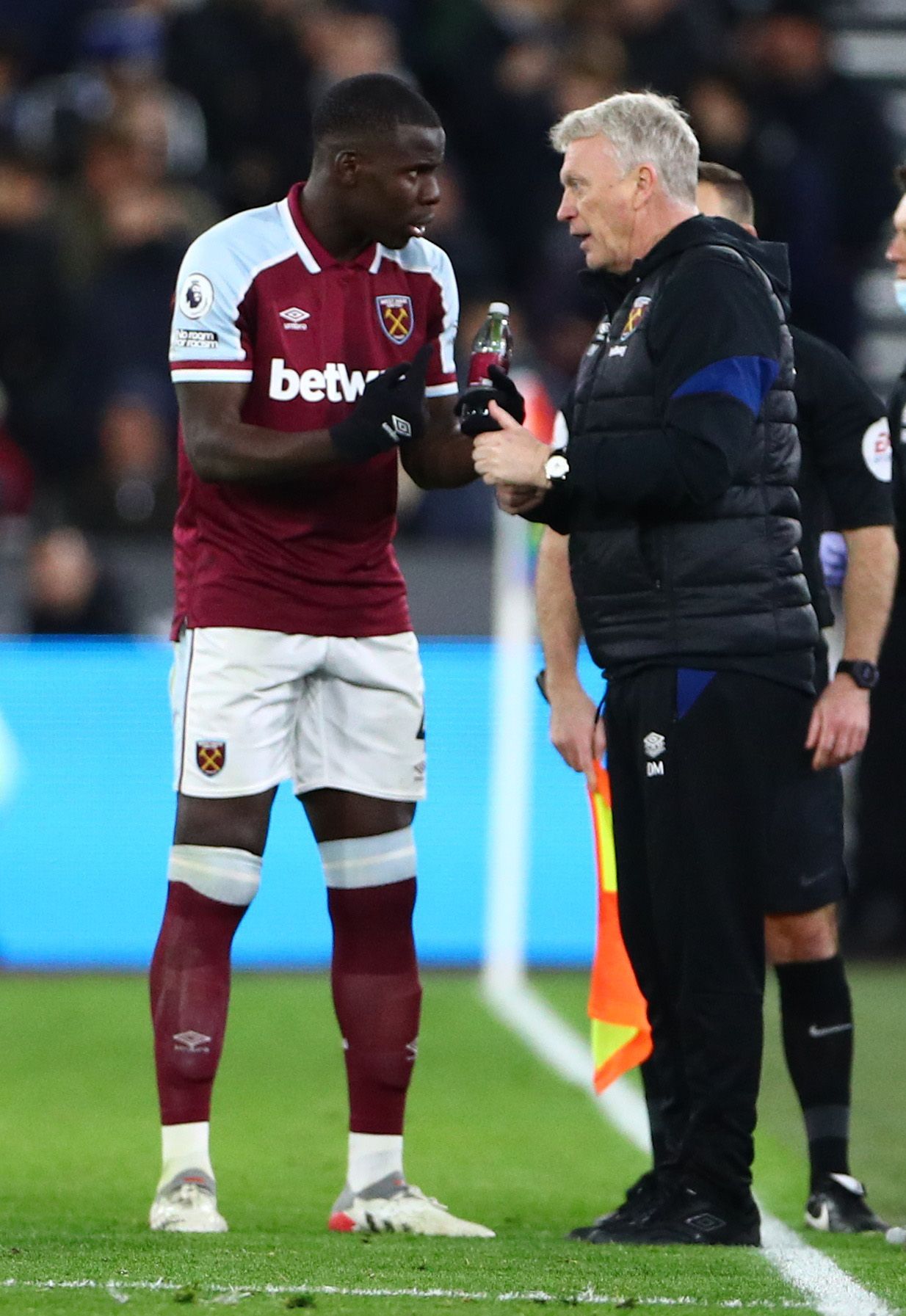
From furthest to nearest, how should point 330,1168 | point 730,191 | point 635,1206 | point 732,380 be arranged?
point 330,1168 < point 730,191 < point 635,1206 < point 732,380

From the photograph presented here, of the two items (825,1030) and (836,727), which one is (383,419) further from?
(825,1030)

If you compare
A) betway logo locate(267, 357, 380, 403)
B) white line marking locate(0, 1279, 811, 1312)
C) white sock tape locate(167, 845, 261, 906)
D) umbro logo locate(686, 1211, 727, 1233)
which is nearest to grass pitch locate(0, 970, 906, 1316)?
white line marking locate(0, 1279, 811, 1312)

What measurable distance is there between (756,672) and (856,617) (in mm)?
567

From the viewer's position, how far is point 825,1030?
512 centimetres

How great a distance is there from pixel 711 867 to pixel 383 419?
104 centimetres

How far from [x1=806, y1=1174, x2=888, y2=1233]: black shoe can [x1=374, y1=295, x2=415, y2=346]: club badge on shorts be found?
1.92 m

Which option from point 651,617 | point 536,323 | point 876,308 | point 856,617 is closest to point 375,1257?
point 651,617

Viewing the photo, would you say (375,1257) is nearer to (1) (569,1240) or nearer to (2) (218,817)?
(1) (569,1240)

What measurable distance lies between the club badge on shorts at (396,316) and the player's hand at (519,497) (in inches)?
18.8

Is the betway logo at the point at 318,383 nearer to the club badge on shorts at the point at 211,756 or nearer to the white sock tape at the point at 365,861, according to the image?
the club badge on shorts at the point at 211,756

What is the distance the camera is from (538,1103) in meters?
6.89

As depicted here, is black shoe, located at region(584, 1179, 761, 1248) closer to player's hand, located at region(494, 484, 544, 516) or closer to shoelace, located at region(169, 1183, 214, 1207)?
shoelace, located at region(169, 1183, 214, 1207)

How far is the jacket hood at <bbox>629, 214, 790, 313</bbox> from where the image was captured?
4.60 metres

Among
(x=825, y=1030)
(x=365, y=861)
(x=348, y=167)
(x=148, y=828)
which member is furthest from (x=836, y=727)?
(x=148, y=828)
